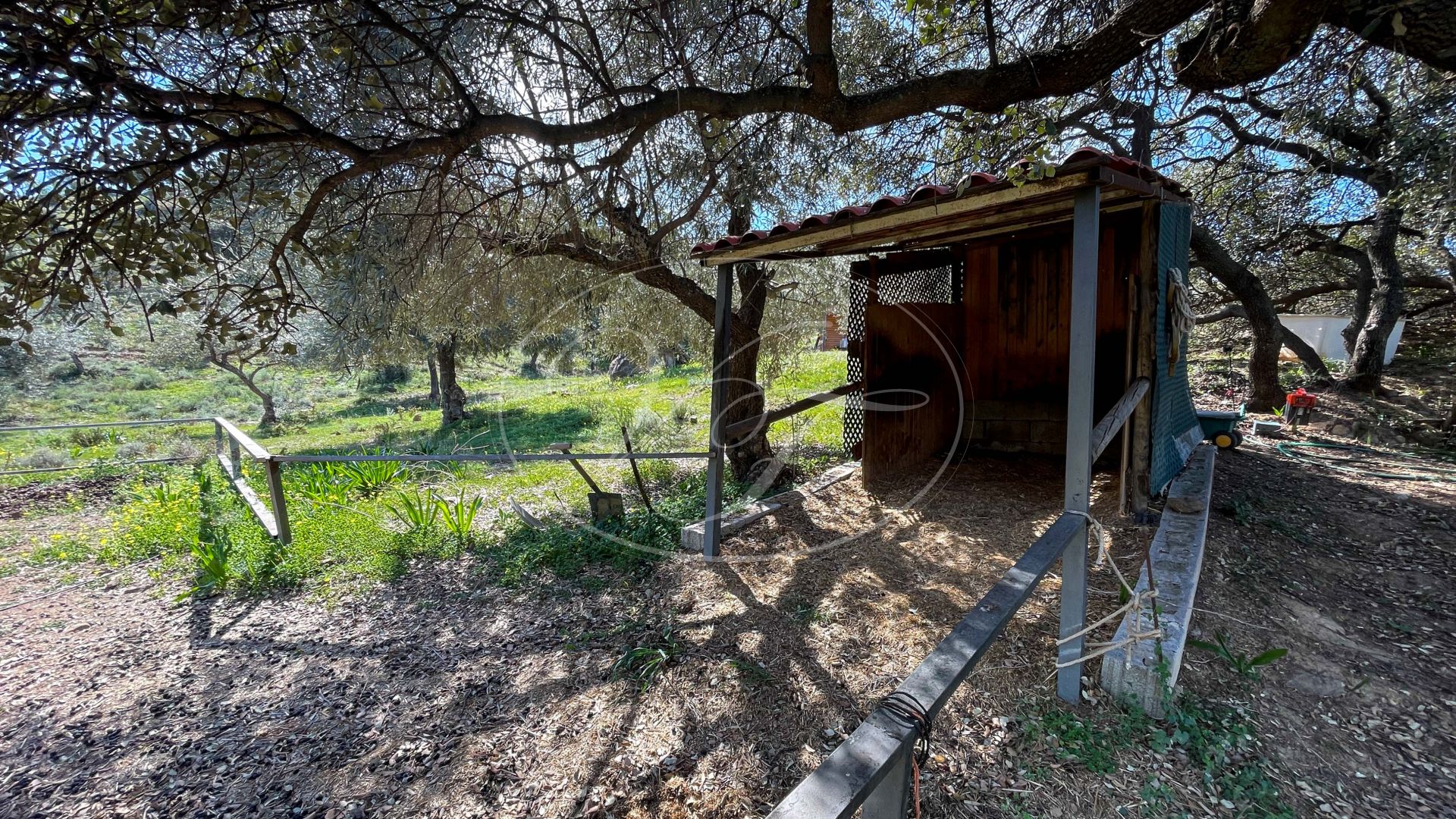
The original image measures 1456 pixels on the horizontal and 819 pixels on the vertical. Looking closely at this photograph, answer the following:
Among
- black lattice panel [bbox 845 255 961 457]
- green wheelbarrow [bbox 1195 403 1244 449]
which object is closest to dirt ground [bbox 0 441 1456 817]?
green wheelbarrow [bbox 1195 403 1244 449]

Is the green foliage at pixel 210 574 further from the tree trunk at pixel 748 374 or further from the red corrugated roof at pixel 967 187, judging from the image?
the red corrugated roof at pixel 967 187

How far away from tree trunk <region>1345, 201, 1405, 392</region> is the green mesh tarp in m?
5.64

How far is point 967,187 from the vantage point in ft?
7.34

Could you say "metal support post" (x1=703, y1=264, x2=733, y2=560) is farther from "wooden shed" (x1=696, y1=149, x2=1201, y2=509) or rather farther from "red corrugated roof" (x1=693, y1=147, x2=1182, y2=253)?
"red corrugated roof" (x1=693, y1=147, x2=1182, y2=253)

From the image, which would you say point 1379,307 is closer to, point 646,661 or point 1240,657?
point 1240,657

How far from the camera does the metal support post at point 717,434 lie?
376 centimetres

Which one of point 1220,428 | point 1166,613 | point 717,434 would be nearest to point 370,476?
point 717,434

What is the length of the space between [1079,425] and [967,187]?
1052 mm

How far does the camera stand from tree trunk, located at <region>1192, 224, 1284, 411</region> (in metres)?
6.71

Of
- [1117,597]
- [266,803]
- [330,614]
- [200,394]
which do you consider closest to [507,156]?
[330,614]

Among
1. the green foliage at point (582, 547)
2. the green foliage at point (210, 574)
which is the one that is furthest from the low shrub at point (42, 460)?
the green foliage at point (582, 547)

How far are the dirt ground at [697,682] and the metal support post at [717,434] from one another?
0.71 ft

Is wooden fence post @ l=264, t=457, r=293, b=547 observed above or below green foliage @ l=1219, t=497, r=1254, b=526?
above

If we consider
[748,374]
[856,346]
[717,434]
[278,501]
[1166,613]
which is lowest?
[1166,613]
